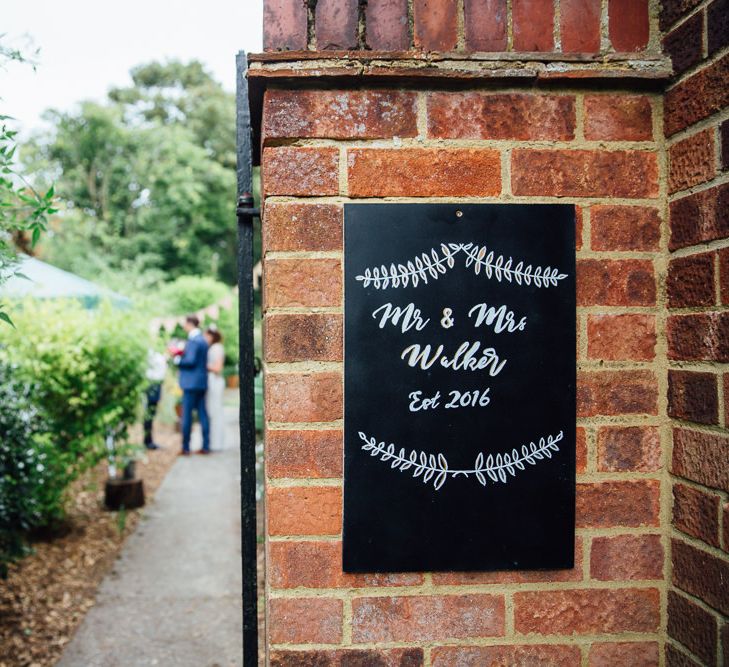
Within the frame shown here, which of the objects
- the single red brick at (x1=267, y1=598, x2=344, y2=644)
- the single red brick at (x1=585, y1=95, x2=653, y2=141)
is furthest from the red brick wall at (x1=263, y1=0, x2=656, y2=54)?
the single red brick at (x1=267, y1=598, x2=344, y2=644)

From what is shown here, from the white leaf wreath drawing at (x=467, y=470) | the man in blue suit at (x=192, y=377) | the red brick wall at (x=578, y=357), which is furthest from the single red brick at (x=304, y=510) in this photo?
the man in blue suit at (x=192, y=377)

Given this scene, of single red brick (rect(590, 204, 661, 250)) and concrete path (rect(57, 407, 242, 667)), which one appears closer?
single red brick (rect(590, 204, 661, 250))

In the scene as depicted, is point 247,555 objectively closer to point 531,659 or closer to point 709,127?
point 531,659

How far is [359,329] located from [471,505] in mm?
440

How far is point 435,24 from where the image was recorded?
1.33 m

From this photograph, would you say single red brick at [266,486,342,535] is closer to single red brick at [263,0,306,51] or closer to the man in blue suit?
single red brick at [263,0,306,51]

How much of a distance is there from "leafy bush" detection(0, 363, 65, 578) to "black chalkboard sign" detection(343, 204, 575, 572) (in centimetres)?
316

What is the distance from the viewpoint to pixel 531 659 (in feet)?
4.48

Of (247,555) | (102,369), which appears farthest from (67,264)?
(247,555)

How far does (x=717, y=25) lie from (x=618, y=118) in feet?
0.77

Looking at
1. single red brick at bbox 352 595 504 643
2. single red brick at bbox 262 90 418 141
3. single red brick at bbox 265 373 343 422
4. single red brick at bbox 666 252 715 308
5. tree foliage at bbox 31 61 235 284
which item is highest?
tree foliage at bbox 31 61 235 284

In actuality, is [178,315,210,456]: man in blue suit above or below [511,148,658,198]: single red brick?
below

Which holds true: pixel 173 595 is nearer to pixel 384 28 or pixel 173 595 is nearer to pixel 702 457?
pixel 702 457

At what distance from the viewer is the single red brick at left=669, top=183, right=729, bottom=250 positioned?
122 centimetres
